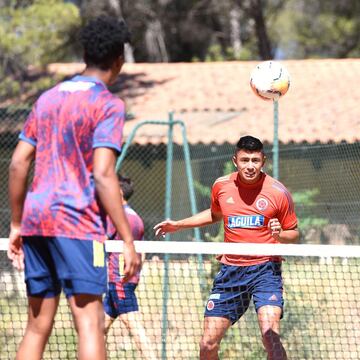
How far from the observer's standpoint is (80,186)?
15.3 feet

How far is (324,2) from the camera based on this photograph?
34.2 meters

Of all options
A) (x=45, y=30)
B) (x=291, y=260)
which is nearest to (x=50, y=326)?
(x=291, y=260)

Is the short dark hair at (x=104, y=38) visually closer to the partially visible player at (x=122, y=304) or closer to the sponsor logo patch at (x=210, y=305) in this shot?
the sponsor logo patch at (x=210, y=305)

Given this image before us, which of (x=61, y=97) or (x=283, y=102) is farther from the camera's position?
(x=283, y=102)

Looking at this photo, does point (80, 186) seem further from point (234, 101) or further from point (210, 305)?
point (234, 101)

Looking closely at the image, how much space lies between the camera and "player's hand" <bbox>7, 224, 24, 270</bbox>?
4.91 metres

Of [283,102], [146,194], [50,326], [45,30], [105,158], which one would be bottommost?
[50,326]

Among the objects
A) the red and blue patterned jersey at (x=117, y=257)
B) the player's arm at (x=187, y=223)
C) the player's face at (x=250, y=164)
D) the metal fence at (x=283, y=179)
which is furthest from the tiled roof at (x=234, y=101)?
the player's face at (x=250, y=164)

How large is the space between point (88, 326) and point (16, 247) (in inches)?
25.6

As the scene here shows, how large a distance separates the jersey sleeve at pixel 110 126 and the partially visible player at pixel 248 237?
2.21 m

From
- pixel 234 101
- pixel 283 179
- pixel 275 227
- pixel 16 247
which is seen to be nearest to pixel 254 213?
pixel 275 227

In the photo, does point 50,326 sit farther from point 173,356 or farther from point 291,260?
point 291,260

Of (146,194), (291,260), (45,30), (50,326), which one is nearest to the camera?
(50,326)

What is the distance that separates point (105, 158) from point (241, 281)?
2473mm
